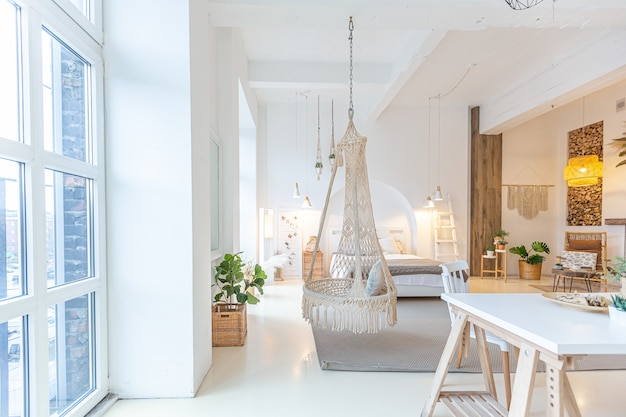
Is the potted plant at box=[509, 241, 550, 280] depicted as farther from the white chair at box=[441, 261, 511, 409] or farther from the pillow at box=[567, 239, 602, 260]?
the white chair at box=[441, 261, 511, 409]

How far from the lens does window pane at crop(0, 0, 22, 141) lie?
147cm

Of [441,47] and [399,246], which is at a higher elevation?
[441,47]

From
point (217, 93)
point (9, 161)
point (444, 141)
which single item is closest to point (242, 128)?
point (217, 93)

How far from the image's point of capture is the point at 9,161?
150 cm

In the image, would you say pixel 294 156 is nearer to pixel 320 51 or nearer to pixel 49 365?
pixel 320 51

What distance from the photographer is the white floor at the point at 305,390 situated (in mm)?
2105

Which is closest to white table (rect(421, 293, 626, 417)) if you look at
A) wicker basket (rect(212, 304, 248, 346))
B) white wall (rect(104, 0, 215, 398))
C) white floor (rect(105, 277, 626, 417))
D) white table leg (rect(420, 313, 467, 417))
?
white table leg (rect(420, 313, 467, 417))

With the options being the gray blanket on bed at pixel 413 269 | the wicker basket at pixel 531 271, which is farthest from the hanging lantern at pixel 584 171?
the gray blanket on bed at pixel 413 269

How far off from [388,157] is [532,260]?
3.41 metres

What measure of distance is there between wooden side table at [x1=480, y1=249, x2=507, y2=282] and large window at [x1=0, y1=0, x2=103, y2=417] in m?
6.53

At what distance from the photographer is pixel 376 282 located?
2922 millimetres

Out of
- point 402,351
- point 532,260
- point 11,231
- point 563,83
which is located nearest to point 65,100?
point 11,231

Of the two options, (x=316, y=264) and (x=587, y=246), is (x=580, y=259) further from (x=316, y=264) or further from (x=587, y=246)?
(x=316, y=264)

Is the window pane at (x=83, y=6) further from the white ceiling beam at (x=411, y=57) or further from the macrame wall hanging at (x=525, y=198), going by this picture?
the macrame wall hanging at (x=525, y=198)
